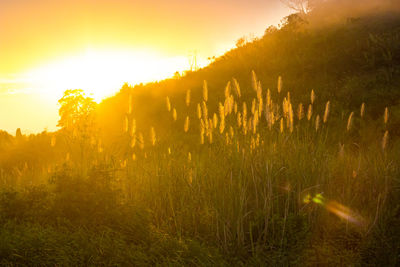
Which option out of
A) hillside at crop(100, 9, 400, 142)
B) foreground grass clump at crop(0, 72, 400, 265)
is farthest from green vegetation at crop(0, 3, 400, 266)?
hillside at crop(100, 9, 400, 142)

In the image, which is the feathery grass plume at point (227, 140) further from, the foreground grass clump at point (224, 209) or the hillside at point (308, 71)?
the hillside at point (308, 71)

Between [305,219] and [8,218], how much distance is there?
11.1 ft

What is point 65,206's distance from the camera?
13.6ft

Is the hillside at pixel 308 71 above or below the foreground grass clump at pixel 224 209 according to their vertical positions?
above

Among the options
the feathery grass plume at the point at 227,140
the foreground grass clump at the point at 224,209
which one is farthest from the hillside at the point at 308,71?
the feathery grass plume at the point at 227,140

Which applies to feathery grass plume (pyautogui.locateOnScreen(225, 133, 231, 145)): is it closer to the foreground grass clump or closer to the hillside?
the foreground grass clump

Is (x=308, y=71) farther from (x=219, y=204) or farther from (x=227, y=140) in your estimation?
(x=219, y=204)

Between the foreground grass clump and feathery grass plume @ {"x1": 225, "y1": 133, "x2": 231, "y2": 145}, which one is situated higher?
feathery grass plume @ {"x1": 225, "y1": 133, "x2": 231, "y2": 145}

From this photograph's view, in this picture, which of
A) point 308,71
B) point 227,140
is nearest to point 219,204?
point 227,140

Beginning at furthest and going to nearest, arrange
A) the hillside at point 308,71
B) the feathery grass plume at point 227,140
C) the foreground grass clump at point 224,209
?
the hillside at point 308,71, the feathery grass plume at point 227,140, the foreground grass clump at point 224,209

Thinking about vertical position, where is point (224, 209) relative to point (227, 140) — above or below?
below

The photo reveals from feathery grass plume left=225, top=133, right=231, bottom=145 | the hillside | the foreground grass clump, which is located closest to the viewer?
the foreground grass clump

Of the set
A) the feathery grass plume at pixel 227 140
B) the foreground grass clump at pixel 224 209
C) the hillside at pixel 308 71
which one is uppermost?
the hillside at pixel 308 71

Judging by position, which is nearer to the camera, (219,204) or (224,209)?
(224,209)
